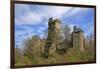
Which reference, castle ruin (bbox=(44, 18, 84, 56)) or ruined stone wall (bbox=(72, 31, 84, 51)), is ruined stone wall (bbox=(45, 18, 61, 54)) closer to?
castle ruin (bbox=(44, 18, 84, 56))

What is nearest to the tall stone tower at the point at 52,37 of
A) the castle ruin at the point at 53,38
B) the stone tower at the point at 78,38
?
the castle ruin at the point at 53,38

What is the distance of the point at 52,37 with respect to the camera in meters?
2.48

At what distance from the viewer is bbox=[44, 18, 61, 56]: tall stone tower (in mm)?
2469

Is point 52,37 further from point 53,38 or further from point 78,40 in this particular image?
point 78,40

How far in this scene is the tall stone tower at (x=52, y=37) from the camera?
2469mm

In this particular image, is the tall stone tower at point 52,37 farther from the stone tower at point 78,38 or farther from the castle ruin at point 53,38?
the stone tower at point 78,38

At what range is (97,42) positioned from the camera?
8.86 ft

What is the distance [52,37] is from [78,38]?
36 centimetres

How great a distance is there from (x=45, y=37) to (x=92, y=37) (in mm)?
659

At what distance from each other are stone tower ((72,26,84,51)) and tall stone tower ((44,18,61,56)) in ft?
0.76

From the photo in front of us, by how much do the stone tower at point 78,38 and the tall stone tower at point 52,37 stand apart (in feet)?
0.76

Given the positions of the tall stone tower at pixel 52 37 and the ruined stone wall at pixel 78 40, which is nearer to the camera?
the tall stone tower at pixel 52 37

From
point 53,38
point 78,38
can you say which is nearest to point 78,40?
point 78,38

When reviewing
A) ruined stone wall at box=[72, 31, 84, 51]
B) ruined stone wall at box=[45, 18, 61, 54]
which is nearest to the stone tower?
ruined stone wall at box=[72, 31, 84, 51]
